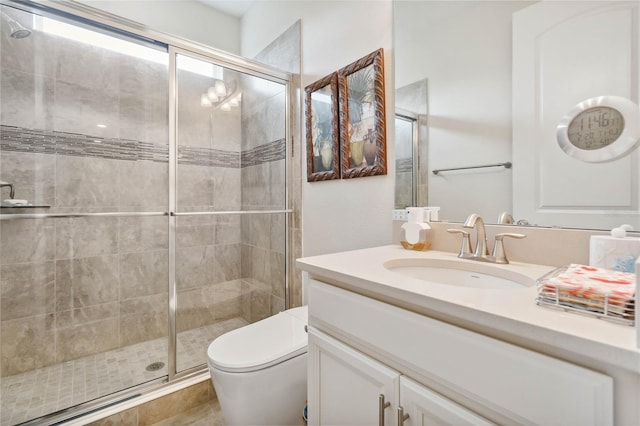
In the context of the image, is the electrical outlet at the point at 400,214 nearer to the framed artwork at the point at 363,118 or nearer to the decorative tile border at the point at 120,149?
the framed artwork at the point at 363,118

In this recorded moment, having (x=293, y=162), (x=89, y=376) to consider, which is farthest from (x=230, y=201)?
(x=89, y=376)

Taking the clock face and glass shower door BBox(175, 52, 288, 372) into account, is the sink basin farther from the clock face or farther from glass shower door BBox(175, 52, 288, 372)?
glass shower door BBox(175, 52, 288, 372)

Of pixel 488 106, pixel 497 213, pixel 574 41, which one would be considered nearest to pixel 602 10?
pixel 574 41

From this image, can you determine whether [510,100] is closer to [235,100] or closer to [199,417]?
[235,100]

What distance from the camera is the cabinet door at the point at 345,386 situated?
68cm

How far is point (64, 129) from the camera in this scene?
194 centimetres

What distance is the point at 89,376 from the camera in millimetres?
1766

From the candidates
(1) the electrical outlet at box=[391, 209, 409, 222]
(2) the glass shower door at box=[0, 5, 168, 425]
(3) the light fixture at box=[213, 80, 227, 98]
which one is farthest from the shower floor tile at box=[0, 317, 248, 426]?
(3) the light fixture at box=[213, 80, 227, 98]

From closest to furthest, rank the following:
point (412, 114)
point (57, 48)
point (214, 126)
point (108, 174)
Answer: point (412, 114) → point (57, 48) → point (108, 174) → point (214, 126)

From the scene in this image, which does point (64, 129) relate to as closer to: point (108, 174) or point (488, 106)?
point (108, 174)

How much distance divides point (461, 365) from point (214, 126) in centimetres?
219

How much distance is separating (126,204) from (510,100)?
2.30 metres

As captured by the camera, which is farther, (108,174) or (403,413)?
(108,174)

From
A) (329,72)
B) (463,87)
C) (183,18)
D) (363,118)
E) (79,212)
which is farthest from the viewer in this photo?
(183,18)
